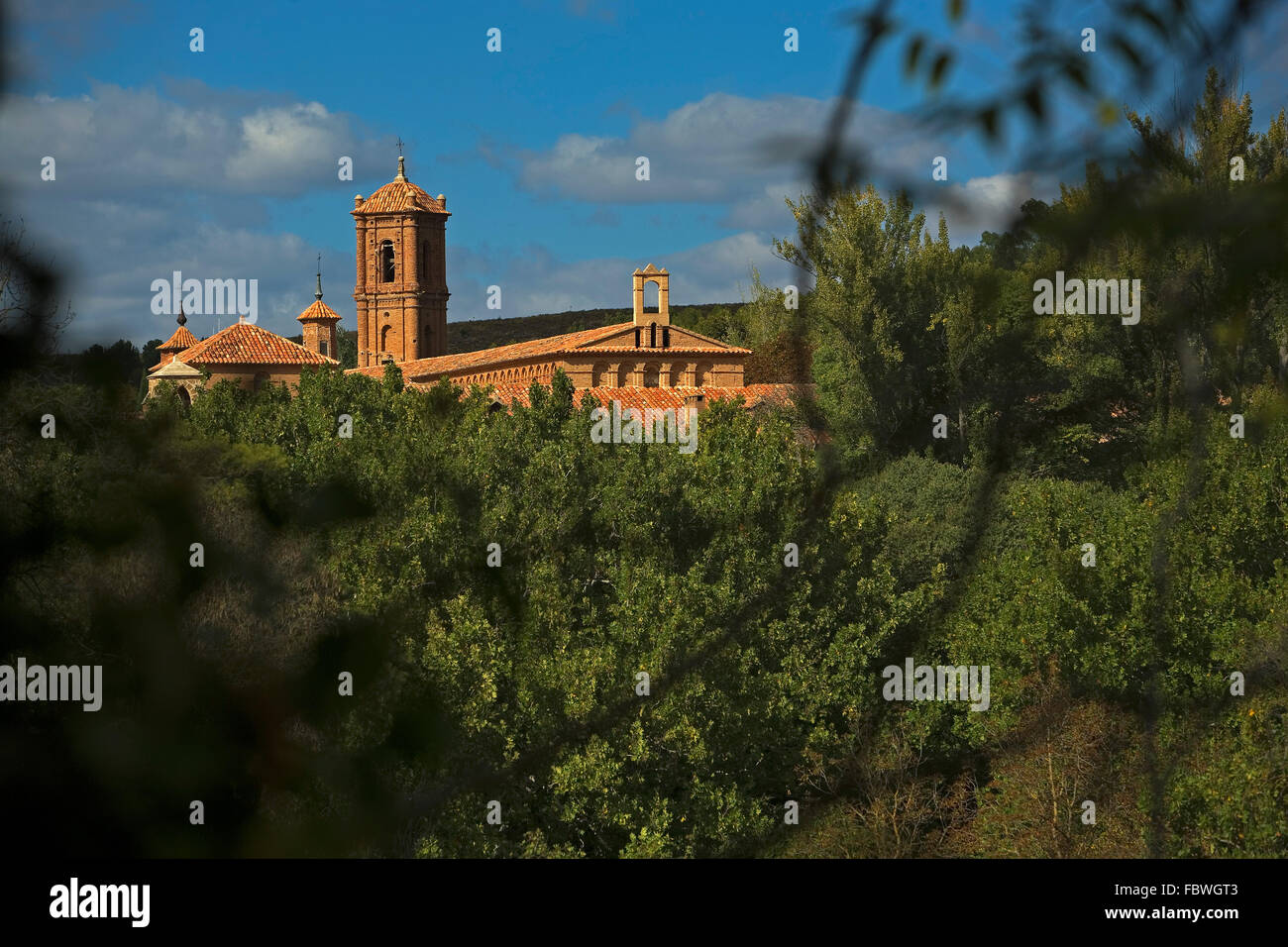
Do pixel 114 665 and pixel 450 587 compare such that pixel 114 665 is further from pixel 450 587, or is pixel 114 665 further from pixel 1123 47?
pixel 450 587

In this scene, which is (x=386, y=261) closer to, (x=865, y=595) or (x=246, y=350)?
(x=246, y=350)

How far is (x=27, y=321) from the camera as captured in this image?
5.07ft

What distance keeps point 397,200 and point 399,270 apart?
2369 mm

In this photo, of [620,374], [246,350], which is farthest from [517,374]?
[246,350]

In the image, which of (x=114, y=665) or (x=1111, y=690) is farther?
(x=1111, y=690)

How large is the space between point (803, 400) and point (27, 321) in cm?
77

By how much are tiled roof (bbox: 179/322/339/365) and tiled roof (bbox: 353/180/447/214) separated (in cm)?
1272

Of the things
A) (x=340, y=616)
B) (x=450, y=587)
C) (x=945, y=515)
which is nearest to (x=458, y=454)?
(x=450, y=587)

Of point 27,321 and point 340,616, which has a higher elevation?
point 27,321

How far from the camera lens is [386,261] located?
5338 centimetres

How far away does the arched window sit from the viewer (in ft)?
174

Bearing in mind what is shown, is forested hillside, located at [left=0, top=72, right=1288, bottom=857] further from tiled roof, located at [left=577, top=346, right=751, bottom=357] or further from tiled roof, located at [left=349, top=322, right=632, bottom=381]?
tiled roof, located at [left=349, top=322, right=632, bottom=381]

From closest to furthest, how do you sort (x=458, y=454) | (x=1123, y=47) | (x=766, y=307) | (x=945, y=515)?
1. (x=1123, y=47)
2. (x=458, y=454)
3. (x=945, y=515)
4. (x=766, y=307)

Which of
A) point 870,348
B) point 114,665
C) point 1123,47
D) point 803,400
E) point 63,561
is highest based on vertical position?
point 870,348
